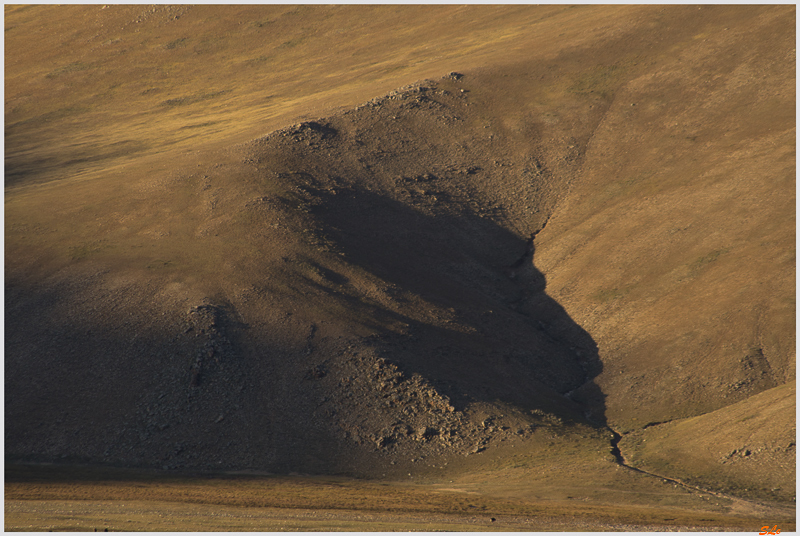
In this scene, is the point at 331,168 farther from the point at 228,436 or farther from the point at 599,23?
the point at 599,23

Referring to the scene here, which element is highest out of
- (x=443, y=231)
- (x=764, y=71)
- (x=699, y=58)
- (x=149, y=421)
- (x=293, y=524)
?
(x=699, y=58)

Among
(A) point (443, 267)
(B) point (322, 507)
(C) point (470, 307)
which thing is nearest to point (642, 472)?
(B) point (322, 507)

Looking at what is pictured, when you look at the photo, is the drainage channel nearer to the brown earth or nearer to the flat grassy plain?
the brown earth

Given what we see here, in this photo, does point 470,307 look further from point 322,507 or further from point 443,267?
point 322,507

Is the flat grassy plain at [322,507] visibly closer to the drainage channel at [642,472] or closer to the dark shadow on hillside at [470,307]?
the drainage channel at [642,472]

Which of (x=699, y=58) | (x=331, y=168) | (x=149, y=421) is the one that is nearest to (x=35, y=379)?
(x=149, y=421)

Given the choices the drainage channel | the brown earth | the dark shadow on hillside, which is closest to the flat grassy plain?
the drainage channel

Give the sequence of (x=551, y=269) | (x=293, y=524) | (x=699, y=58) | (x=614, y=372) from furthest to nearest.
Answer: (x=699, y=58)
(x=551, y=269)
(x=614, y=372)
(x=293, y=524)

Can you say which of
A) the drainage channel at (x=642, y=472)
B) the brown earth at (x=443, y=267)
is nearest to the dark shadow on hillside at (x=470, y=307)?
the brown earth at (x=443, y=267)
